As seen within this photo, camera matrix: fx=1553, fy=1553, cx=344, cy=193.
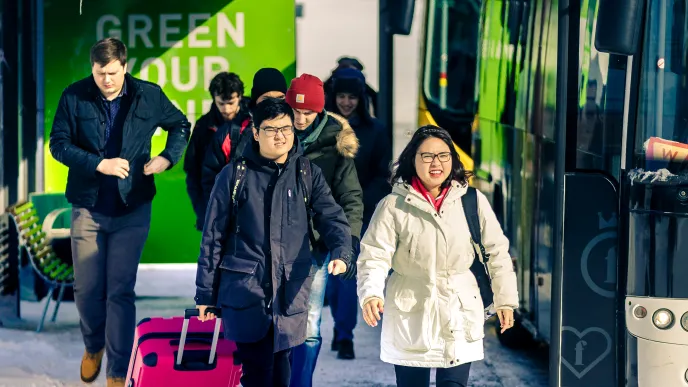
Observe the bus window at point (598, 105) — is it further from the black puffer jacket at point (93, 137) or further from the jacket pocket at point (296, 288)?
the black puffer jacket at point (93, 137)

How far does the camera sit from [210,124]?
910cm

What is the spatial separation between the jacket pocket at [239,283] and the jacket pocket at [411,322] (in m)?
0.60

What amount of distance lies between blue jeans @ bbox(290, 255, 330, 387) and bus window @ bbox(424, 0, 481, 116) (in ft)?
23.3

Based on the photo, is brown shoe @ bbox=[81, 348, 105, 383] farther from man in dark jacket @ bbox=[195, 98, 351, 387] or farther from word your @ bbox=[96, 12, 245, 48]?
word your @ bbox=[96, 12, 245, 48]

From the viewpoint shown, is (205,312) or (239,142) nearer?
(205,312)

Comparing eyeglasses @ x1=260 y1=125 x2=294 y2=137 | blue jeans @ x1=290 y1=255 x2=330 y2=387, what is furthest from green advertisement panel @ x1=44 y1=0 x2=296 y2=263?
eyeglasses @ x1=260 y1=125 x2=294 y2=137

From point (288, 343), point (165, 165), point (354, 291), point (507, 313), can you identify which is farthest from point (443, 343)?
point (354, 291)

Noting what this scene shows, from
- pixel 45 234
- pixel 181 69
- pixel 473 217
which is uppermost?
pixel 181 69

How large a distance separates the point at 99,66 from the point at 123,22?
296 cm

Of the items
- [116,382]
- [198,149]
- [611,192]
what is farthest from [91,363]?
[611,192]

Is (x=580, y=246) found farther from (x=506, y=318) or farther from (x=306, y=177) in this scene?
(x=306, y=177)

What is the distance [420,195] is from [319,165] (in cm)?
116

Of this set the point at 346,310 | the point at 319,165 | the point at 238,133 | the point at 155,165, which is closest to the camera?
the point at 319,165

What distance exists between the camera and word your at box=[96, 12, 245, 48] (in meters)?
10.5
